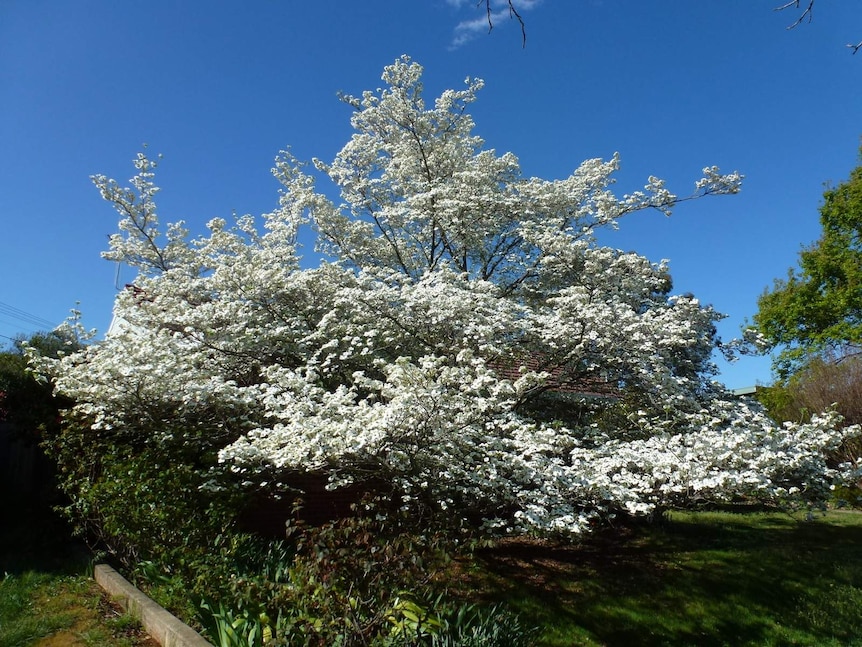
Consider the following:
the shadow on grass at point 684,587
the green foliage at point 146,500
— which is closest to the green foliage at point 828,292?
the shadow on grass at point 684,587

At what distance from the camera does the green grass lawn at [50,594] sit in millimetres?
4465

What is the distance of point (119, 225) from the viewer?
355 inches

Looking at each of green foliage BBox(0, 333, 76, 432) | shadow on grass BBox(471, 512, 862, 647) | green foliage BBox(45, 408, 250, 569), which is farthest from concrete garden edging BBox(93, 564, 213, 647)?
shadow on grass BBox(471, 512, 862, 647)

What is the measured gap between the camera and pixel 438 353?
7.72 meters

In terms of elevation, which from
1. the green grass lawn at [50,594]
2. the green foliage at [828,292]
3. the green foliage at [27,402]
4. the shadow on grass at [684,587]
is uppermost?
the green foliage at [828,292]

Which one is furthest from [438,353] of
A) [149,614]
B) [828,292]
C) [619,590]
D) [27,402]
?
[828,292]

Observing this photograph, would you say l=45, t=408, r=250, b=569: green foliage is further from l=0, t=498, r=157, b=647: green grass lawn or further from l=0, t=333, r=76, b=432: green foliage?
l=0, t=333, r=76, b=432: green foliage

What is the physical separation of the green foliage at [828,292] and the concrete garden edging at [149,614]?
2435 cm

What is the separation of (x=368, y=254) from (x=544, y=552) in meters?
5.79

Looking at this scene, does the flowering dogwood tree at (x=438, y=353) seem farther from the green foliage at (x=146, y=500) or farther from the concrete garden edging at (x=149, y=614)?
the concrete garden edging at (x=149, y=614)

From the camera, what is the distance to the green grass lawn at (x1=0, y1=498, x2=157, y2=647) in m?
4.46

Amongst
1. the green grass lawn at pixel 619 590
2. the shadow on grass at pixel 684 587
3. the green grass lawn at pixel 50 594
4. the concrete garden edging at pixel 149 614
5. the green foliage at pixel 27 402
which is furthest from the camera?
the green foliage at pixel 27 402

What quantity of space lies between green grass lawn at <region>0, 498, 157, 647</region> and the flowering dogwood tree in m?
1.51

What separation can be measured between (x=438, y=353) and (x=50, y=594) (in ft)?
16.1
